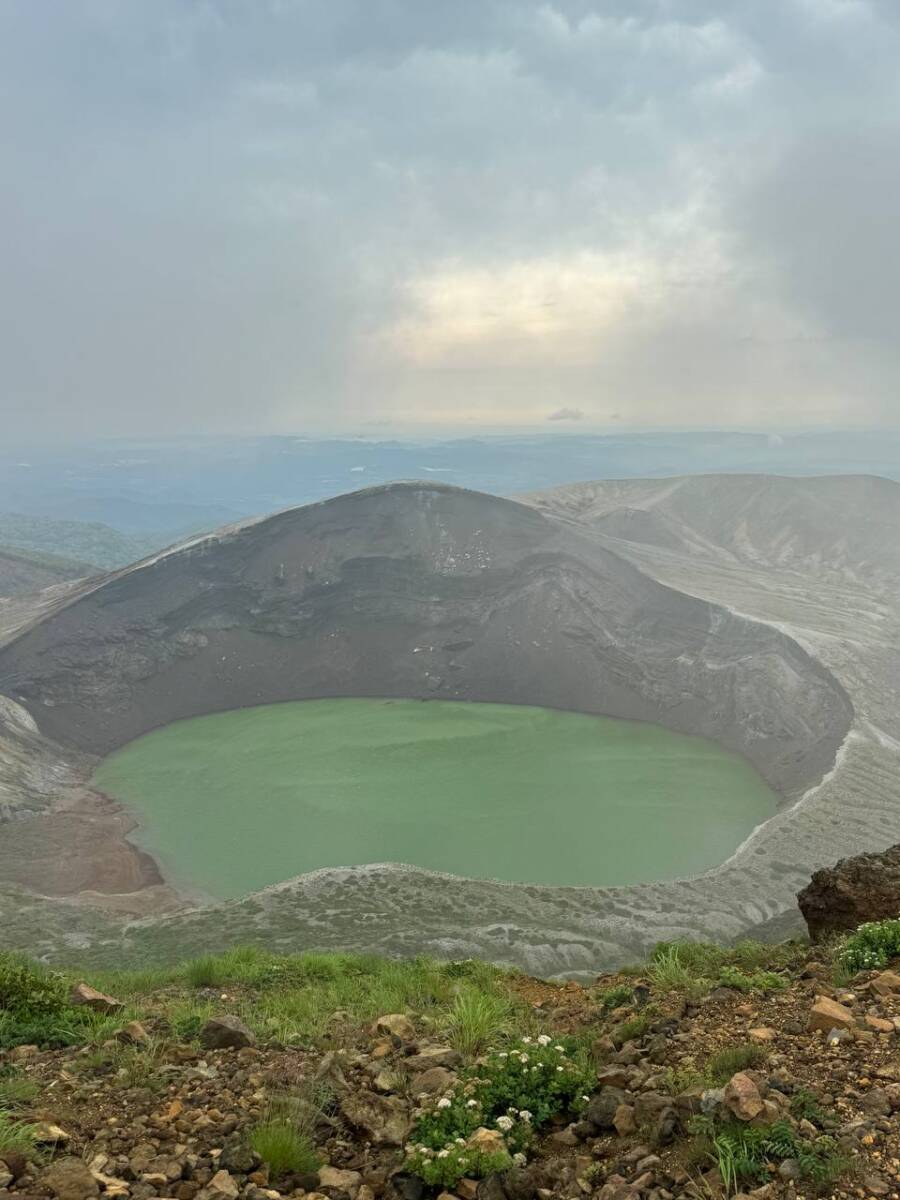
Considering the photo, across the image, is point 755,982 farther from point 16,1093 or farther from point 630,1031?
point 16,1093

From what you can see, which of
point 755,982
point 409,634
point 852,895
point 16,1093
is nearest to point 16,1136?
point 16,1093

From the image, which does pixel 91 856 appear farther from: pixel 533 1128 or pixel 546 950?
pixel 533 1128

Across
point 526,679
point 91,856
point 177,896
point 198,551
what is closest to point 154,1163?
point 177,896

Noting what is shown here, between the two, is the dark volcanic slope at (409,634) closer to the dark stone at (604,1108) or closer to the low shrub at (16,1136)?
the dark stone at (604,1108)

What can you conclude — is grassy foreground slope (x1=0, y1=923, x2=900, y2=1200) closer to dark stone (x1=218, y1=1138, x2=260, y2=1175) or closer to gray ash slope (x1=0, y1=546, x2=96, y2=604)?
dark stone (x1=218, y1=1138, x2=260, y2=1175)

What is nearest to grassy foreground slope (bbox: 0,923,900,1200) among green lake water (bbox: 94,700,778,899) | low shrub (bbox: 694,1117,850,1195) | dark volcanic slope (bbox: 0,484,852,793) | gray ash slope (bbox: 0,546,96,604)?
low shrub (bbox: 694,1117,850,1195)

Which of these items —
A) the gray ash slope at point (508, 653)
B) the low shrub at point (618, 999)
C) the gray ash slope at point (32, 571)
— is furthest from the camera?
the gray ash slope at point (32, 571)

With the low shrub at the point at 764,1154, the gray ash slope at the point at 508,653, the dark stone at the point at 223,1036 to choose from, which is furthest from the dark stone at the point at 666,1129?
the gray ash slope at the point at 508,653
